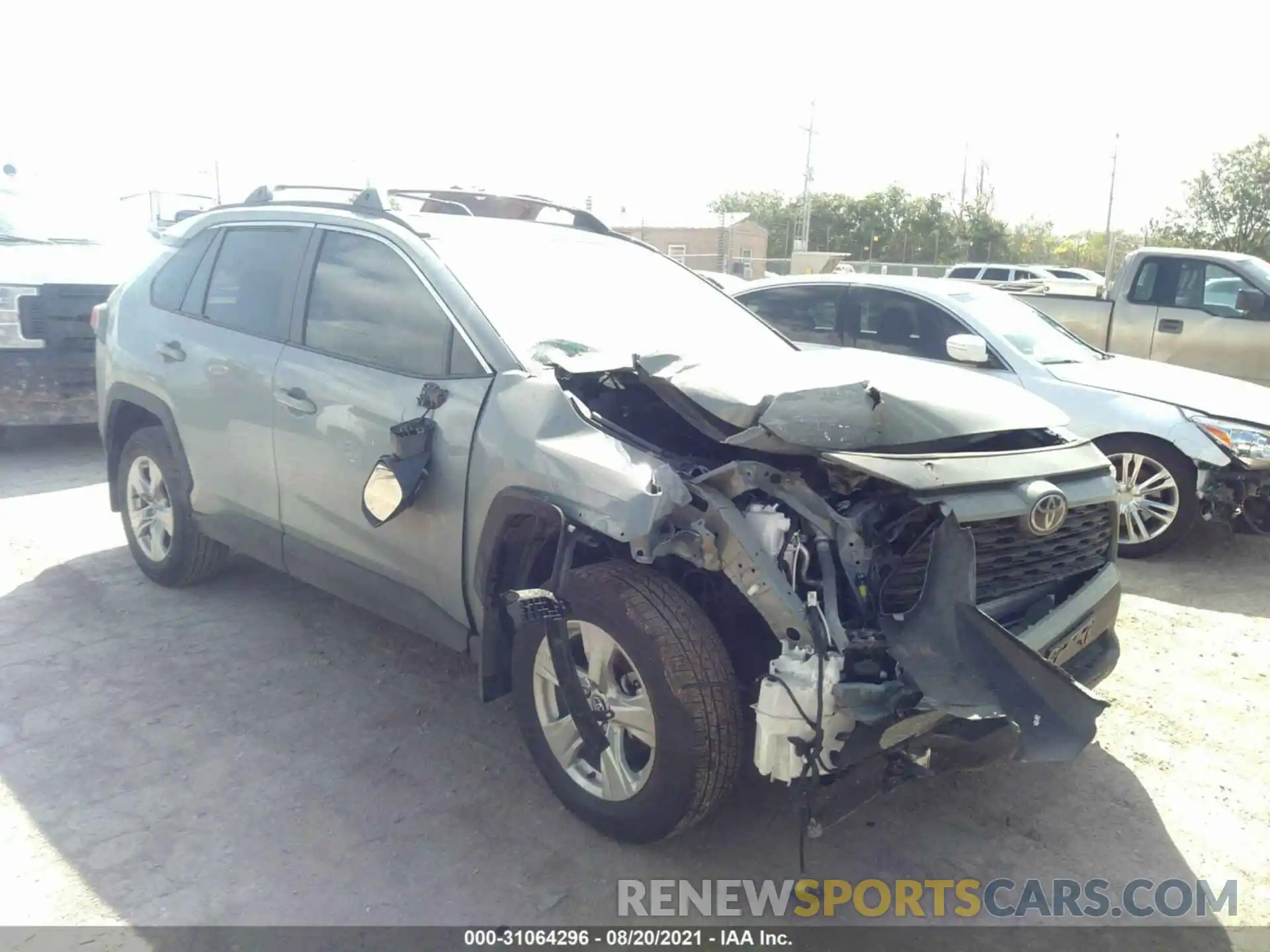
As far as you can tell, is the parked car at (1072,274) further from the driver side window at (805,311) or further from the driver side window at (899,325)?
the driver side window at (899,325)

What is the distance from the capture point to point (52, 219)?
9.01m

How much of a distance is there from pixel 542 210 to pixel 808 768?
335 cm

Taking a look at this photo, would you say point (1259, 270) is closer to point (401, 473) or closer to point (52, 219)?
point (401, 473)

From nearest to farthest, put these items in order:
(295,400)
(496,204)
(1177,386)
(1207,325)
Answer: (295,400) → (496,204) → (1177,386) → (1207,325)

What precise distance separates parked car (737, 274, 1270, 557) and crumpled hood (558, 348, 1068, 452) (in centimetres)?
260

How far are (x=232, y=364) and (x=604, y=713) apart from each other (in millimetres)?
2451

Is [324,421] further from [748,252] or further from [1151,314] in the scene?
[748,252]

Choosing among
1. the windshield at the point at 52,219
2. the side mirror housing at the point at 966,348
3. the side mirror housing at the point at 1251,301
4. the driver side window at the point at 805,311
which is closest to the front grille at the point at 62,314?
the windshield at the point at 52,219

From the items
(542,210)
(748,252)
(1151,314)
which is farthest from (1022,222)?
(542,210)

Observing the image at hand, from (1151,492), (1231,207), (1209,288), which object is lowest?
(1151,492)

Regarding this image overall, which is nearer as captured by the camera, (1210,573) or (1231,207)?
(1210,573)

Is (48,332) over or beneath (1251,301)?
beneath

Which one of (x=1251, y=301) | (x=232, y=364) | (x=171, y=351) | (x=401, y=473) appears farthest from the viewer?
(x=1251, y=301)

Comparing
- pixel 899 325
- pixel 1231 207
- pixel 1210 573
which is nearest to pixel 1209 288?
pixel 899 325
